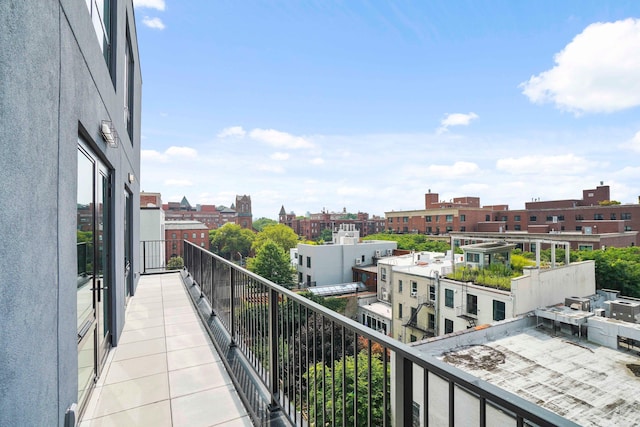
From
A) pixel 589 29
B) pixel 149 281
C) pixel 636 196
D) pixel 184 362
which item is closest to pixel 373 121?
pixel 589 29

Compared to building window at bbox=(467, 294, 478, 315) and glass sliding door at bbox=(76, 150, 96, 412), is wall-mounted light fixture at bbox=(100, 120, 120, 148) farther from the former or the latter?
building window at bbox=(467, 294, 478, 315)

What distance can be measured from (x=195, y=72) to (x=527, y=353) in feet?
55.4

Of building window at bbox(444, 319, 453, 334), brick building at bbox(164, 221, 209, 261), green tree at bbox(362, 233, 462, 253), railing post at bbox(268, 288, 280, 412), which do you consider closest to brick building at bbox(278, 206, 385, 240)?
green tree at bbox(362, 233, 462, 253)

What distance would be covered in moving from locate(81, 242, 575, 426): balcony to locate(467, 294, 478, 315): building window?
14955mm

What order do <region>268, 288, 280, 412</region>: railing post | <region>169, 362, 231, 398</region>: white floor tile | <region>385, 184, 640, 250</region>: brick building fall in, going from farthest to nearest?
<region>385, 184, 640, 250</region>: brick building < <region>169, 362, 231, 398</region>: white floor tile < <region>268, 288, 280, 412</region>: railing post

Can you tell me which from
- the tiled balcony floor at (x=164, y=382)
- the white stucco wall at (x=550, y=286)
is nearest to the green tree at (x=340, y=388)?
the tiled balcony floor at (x=164, y=382)

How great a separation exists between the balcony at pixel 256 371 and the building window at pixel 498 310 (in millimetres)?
13810

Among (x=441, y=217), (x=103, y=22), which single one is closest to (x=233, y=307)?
(x=103, y=22)

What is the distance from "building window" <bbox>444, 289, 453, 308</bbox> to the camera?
56.4ft

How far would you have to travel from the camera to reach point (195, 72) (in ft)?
40.2

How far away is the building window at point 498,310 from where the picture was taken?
1444cm

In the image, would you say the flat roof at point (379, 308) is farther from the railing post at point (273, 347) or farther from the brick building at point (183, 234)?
the brick building at point (183, 234)

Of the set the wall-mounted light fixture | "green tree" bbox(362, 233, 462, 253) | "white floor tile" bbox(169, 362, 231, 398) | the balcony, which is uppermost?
the wall-mounted light fixture

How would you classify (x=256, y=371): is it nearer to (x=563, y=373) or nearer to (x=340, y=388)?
(x=340, y=388)
